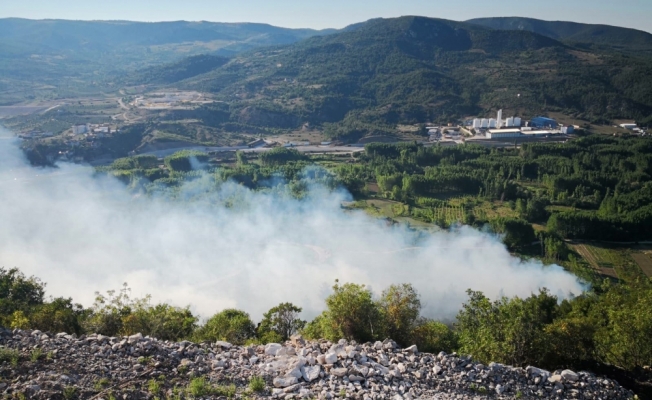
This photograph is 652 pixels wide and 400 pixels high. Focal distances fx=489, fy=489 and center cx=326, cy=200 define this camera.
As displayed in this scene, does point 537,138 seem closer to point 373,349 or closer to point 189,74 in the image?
point 373,349

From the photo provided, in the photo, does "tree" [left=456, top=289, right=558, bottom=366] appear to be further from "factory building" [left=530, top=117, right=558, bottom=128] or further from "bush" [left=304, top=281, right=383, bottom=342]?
"factory building" [left=530, top=117, right=558, bottom=128]

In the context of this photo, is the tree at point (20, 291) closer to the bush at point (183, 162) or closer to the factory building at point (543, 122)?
the bush at point (183, 162)

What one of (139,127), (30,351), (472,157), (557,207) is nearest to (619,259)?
(557,207)

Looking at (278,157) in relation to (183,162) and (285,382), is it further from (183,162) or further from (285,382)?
(285,382)

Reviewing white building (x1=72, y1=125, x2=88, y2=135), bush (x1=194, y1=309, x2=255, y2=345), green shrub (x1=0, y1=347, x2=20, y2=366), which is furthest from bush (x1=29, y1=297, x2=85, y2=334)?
white building (x1=72, y1=125, x2=88, y2=135)

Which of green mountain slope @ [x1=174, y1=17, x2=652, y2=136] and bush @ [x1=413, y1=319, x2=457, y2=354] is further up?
green mountain slope @ [x1=174, y1=17, x2=652, y2=136]

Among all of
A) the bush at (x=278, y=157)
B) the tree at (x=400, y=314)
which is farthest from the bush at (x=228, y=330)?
the bush at (x=278, y=157)

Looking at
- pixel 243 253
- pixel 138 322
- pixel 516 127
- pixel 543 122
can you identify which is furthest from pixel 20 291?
pixel 543 122
